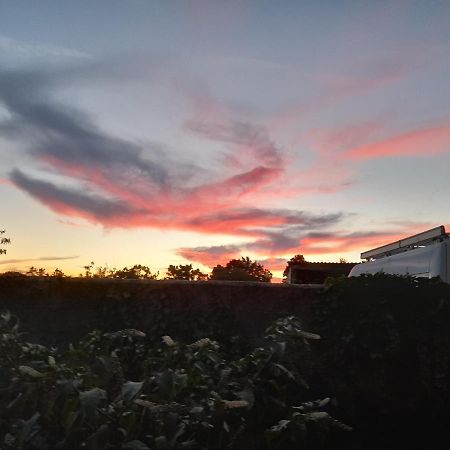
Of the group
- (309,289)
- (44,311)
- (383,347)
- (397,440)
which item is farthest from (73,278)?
(397,440)

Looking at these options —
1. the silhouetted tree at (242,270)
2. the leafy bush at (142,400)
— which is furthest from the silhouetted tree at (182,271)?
the silhouetted tree at (242,270)

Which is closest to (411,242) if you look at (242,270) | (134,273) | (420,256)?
(420,256)

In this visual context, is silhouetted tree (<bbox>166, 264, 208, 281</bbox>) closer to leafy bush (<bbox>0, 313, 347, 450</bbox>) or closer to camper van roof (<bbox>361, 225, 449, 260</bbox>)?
camper van roof (<bbox>361, 225, 449, 260</bbox>)

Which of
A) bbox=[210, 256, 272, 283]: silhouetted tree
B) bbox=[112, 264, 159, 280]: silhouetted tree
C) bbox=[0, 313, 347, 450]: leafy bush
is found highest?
bbox=[210, 256, 272, 283]: silhouetted tree

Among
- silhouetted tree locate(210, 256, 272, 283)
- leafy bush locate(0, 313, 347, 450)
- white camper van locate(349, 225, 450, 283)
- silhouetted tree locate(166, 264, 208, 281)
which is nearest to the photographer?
leafy bush locate(0, 313, 347, 450)

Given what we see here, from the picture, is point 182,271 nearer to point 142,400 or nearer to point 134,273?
point 134,273

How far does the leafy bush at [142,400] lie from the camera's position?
3.54 m

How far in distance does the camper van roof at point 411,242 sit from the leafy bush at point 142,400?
14.2 feet

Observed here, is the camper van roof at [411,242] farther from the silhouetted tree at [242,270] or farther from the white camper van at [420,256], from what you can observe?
the silhouetted tree at [242,270]

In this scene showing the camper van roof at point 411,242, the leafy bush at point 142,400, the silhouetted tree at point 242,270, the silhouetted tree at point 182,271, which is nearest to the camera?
the leafy bush at point 142,400

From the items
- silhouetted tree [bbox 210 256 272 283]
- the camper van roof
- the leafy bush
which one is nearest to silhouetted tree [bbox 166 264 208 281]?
the camper van roof

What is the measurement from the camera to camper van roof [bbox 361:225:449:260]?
8.59 m

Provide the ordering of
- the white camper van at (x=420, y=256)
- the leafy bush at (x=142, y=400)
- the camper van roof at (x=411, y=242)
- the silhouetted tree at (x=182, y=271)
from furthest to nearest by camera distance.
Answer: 1. the silhouetted tree at (x=182, y=271)
2. the camper van roof at (x=411, y=242)
3. the white camper van at (x=420, y=256)
4. the leafy bush at (x=142, y=400)

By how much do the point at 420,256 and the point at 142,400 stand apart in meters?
6.33
